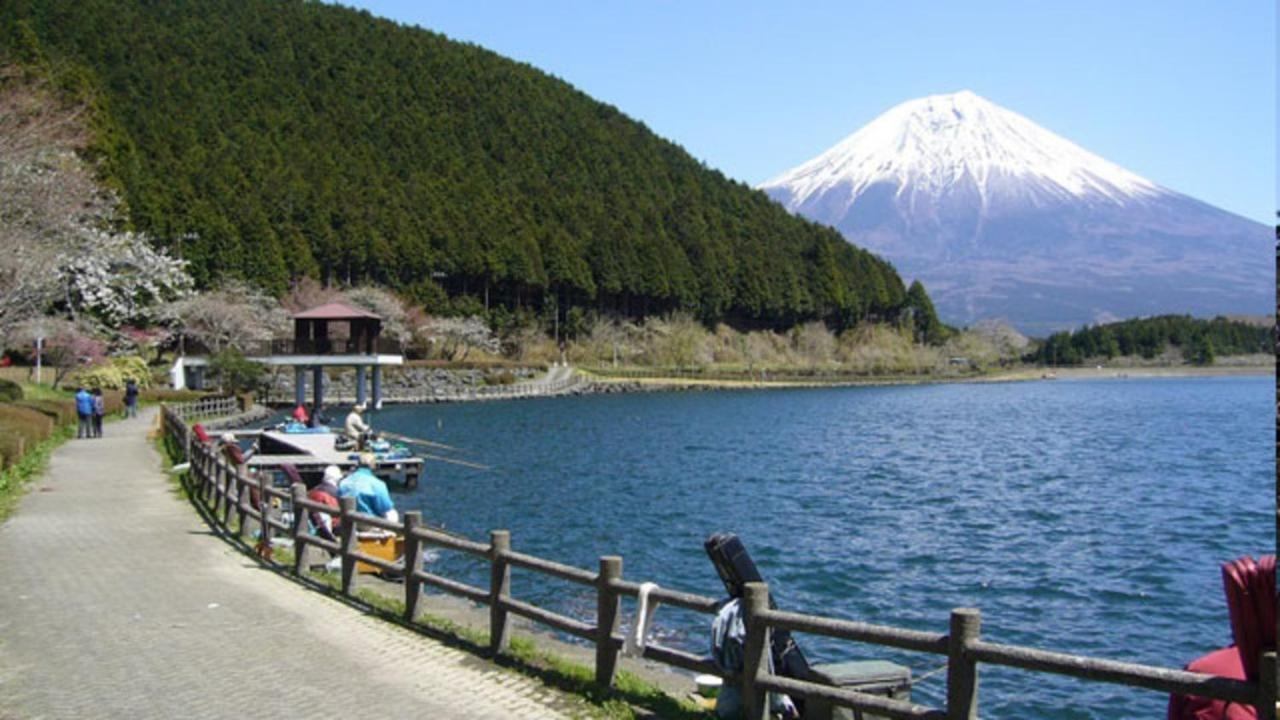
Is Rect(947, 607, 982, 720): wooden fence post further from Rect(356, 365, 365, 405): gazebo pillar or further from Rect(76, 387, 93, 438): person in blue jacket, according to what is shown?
Rect(356, 365, 365, 405): gazebo pillar

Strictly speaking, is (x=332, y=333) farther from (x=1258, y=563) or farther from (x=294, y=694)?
(x=1258, y=563)

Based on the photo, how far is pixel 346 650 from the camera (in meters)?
10.3

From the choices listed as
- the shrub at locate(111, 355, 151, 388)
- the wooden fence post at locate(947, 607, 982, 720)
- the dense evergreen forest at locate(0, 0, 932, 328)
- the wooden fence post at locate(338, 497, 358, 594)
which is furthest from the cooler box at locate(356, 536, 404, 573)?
the dense evergreen forest at locate(0, 0, 932, 328)

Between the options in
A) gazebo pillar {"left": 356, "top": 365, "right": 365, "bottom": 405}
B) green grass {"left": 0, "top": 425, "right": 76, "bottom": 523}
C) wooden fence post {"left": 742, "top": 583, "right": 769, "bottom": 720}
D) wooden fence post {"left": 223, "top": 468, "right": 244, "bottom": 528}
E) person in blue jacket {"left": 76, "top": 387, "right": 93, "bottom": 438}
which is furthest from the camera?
gazebo pillar {"left": 356, "top": 365, "right": 365, "bottom": 405}

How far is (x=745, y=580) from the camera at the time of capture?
8484 mm

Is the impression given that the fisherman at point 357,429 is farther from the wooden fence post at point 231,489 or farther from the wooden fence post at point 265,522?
the wooden fence post at point 265,522

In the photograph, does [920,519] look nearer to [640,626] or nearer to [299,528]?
[299,528]

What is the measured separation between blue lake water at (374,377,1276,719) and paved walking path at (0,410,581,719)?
5.09 meters

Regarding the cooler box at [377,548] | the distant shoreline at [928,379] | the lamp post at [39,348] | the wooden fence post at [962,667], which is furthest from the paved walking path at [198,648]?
the distant shoreline at [928,379]

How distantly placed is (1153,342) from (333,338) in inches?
6027

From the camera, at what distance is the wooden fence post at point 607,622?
8984 millimetres

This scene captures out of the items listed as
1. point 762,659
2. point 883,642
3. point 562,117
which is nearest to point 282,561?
point 762,659

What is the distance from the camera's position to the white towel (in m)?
8.62

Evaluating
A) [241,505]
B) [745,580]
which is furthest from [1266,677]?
[241,505]
